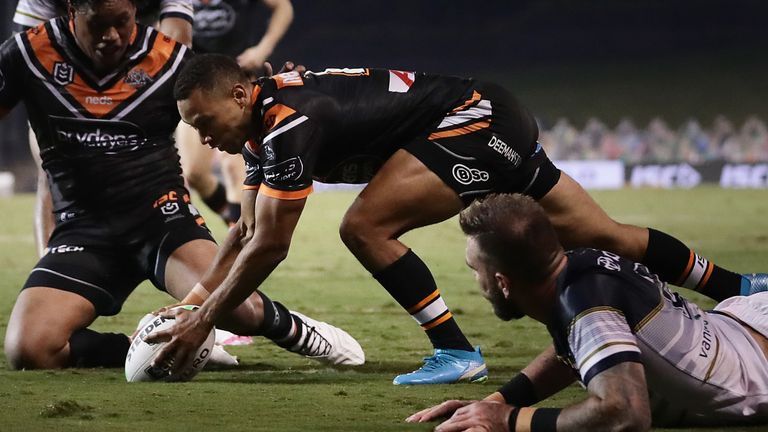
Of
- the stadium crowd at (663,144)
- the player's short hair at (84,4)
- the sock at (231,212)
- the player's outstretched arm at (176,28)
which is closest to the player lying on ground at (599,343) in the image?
the player's short hair at (84,4)

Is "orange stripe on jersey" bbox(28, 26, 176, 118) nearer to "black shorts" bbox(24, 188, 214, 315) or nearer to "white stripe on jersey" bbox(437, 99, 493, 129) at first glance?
"black shorts" bbox(24, 188, 214, 315)

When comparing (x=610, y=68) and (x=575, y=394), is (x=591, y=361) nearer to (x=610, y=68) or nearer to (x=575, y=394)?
(x=575, y=394)

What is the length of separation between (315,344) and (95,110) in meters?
1.57

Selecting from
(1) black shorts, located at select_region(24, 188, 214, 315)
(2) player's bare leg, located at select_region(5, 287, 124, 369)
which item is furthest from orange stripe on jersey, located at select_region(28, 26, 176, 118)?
(2) player's bare leg, located at select_region(5, 287, 124, 369)

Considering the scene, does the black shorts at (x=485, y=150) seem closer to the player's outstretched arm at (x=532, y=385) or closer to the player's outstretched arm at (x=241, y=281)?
the player's outstretched arm at (x=241, y=281)

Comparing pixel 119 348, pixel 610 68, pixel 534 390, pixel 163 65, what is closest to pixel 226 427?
pixel 534 390

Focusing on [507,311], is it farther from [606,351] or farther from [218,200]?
[218,200]

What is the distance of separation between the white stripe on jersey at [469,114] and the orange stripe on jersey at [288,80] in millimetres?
663

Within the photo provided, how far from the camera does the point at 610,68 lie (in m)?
44.1

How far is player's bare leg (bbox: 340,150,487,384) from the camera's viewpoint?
16.3ft

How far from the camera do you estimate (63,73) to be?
18.8 ft

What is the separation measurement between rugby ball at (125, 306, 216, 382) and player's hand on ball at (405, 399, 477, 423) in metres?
1.28

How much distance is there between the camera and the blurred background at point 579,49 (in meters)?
40.8

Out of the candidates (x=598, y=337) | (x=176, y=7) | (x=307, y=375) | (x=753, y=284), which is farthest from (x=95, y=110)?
(x=598, y=337)
